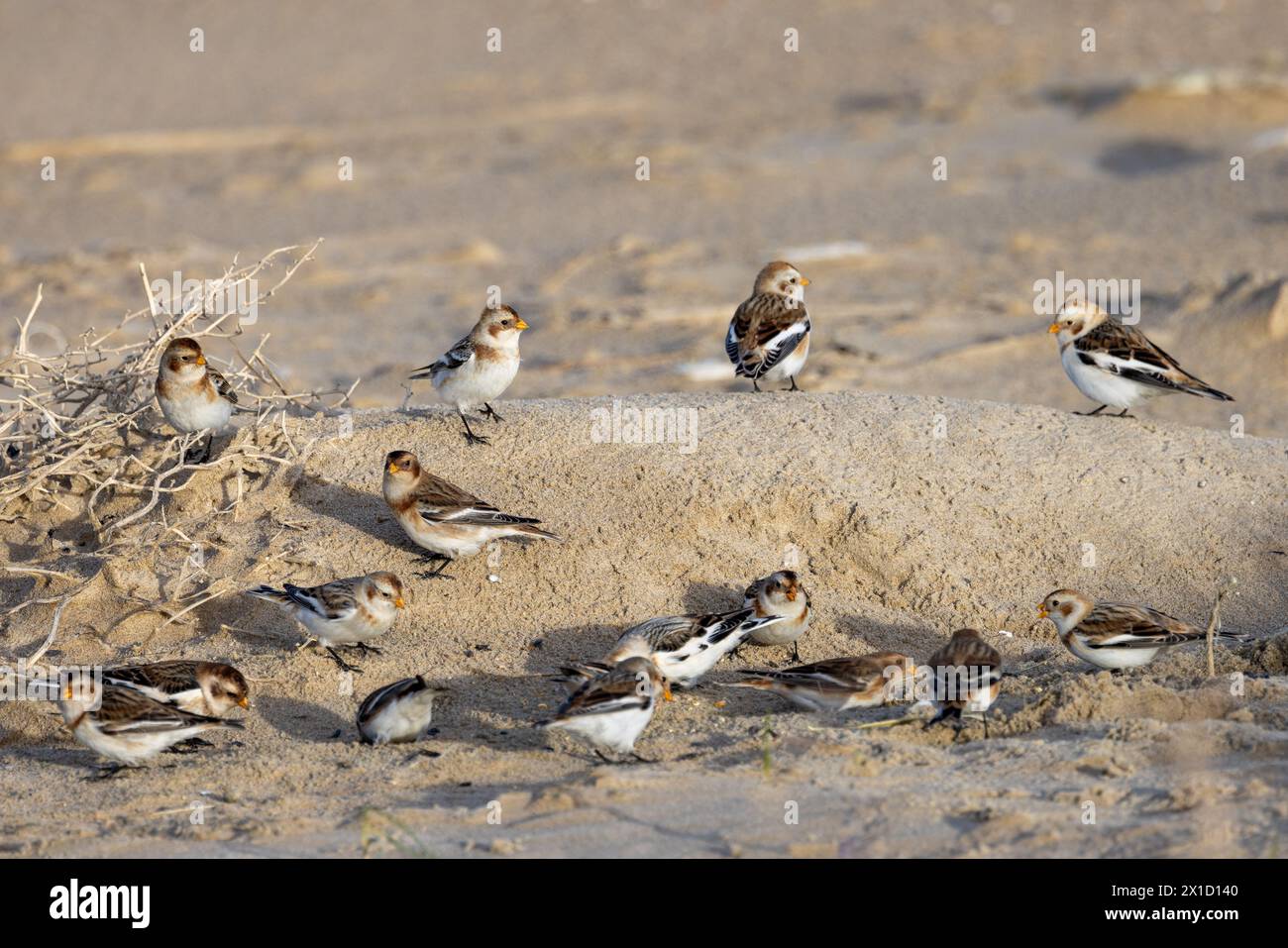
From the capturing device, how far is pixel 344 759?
619cm

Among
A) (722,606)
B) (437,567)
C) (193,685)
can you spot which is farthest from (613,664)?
(193,685)

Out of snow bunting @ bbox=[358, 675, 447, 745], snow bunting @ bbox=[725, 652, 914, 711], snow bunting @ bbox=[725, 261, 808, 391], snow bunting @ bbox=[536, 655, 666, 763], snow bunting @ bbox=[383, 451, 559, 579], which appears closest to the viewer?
snow bunting @ bbox=[536, 655, 666, 763]

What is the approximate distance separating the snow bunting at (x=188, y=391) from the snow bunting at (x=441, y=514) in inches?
44.0

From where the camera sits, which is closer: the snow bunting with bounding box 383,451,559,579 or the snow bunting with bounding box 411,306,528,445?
the snow bunting with bounding box 383,451,559,579

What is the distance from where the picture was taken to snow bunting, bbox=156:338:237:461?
7.64 metres

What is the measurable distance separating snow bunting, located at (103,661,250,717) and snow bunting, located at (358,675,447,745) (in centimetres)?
50

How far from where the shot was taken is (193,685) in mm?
6324

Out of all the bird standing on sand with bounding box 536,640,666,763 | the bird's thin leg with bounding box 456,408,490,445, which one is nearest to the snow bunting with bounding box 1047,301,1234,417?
the bird's thin leg with bounding box 456,408,490,445

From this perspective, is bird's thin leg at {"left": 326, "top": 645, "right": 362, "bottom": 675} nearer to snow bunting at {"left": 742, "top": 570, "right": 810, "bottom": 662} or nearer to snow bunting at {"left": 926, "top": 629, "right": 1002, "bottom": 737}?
snow bunting at {"left": 742, "top": 570, "right": 810, "bottom": 662}

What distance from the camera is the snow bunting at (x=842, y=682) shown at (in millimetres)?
6461

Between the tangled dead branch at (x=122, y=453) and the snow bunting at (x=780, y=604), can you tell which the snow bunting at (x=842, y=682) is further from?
the tangled dead branch at (x=122, y=453)

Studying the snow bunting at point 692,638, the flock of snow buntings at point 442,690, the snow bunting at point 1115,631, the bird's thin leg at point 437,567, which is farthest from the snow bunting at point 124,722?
the snow bunting at point 1115,631

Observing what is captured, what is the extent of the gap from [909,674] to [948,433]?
191 cm
